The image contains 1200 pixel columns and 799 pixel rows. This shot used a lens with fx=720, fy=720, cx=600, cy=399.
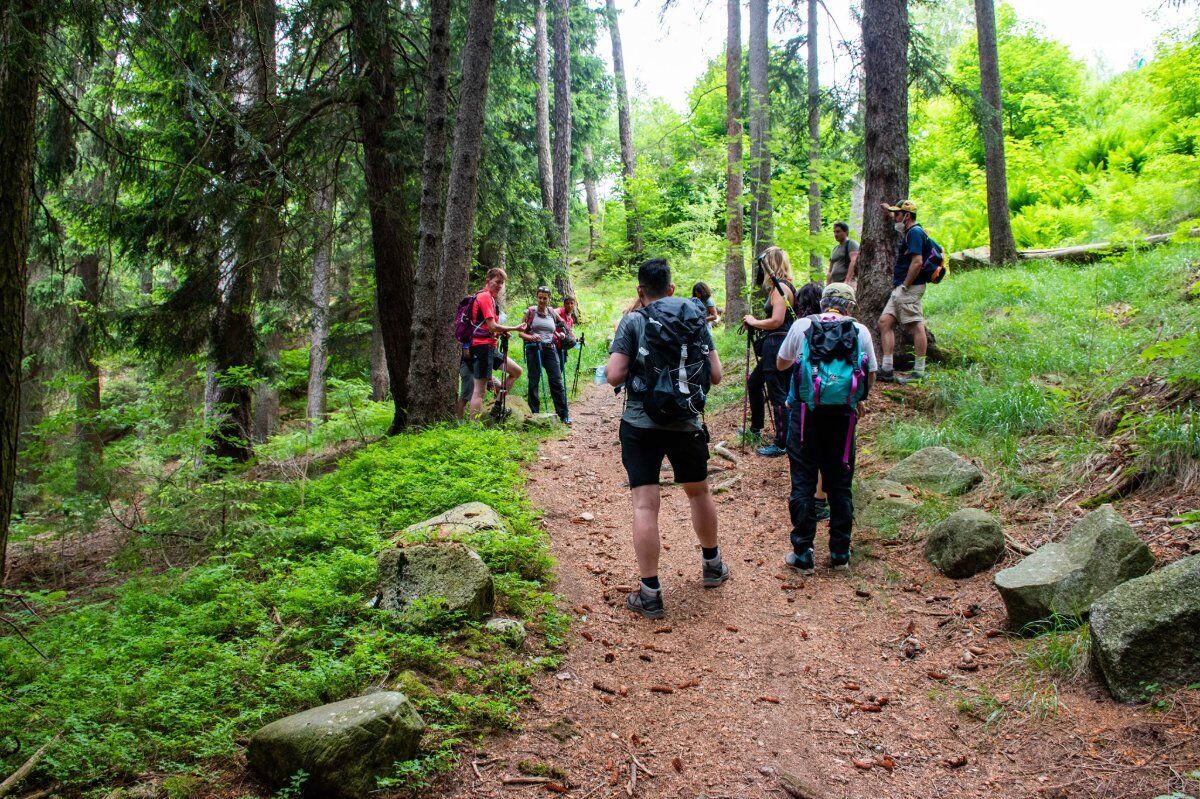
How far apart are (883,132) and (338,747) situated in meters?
8.30

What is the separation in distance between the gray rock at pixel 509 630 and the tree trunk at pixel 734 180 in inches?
450

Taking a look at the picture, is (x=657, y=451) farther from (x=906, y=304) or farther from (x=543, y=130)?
(x=543, y=130)

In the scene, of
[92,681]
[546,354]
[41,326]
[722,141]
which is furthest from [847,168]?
[41,326]

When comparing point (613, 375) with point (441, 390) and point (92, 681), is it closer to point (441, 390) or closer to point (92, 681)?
point (92, 681)

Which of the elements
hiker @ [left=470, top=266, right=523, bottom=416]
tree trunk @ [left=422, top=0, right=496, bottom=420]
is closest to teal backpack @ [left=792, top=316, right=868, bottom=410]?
hiker @ [left=470, top=266, right=523, bottom=416]

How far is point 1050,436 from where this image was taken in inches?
243

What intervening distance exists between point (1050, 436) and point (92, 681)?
6980 millimetres

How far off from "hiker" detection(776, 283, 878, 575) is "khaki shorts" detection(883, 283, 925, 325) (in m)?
3.16

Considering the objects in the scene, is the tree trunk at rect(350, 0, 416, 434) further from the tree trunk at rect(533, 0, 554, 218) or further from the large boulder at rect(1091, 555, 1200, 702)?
the tree trunk at rect(533, 0, 554, 218)

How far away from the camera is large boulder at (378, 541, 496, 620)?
14.1 feet

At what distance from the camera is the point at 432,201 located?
8750mm

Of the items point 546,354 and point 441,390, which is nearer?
point 441,390

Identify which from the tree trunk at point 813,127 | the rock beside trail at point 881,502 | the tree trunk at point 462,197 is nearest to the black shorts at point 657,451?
the rock beside trail at point 881,502

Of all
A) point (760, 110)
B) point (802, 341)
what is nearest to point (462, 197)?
point (802, 341)
